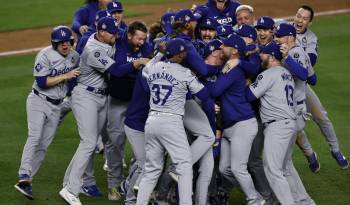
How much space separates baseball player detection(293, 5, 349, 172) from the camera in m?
10.6

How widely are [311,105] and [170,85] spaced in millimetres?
2892

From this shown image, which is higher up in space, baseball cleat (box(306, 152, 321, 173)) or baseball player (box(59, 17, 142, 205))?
baseball player (box(59, 17, 142, 205))

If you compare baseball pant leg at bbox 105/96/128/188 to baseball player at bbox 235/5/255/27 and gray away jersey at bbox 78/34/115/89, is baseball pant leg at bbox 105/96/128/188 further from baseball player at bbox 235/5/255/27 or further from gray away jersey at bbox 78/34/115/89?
baseball player at bbox 235/5/255/27

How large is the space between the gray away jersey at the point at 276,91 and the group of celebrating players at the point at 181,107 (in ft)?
0.03

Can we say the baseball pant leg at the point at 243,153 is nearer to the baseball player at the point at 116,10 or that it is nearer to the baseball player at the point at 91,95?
the baseball player at the point at 91,95

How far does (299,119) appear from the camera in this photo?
945cm

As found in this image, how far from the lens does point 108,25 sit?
370 inches

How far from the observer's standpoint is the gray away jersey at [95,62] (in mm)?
9484

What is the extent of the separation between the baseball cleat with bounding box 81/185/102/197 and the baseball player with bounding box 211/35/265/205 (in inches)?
67.9

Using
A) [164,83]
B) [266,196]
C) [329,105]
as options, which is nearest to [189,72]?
[164,83]

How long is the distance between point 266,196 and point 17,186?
8.97 feet

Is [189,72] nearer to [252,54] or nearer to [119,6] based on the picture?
[252,54]

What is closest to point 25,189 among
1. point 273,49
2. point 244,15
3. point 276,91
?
point 276,91

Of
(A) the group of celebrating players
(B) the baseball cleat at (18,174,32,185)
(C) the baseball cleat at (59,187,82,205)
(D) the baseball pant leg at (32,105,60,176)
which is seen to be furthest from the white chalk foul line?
(C) the baseball cleat at (59,187,82,205)
